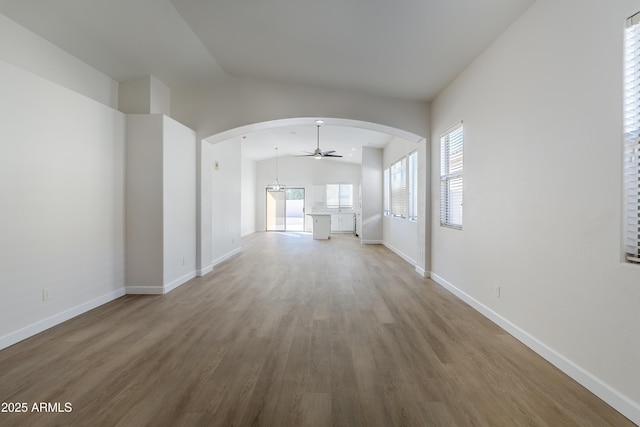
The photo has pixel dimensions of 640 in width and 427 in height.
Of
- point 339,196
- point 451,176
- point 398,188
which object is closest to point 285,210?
point 339,196

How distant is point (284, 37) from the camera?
3320 mm

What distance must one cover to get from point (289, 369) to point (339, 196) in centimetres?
1063

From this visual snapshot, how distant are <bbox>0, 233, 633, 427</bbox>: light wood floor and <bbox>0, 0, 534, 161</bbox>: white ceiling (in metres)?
2.98

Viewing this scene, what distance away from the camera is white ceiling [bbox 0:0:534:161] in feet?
8.73

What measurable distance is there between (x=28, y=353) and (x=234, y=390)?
6.14ft

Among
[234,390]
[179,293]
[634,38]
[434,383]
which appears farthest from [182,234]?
[634,38]

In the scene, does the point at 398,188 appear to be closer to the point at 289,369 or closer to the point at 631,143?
the point at 631,143

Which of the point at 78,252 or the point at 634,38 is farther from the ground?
the point at 634,38

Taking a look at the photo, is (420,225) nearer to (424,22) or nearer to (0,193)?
(424,22)

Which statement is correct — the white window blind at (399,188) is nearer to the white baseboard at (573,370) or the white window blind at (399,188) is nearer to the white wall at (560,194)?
the white wall at (560,194)


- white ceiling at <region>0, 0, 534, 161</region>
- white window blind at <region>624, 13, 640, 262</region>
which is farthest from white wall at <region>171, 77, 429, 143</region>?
white window blind at <region>624, 13, 640, 262</region>

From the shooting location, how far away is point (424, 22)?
2.74 m

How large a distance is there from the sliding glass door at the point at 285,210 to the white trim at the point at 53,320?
30.4ft

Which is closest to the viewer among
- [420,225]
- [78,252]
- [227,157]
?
[78,252]
